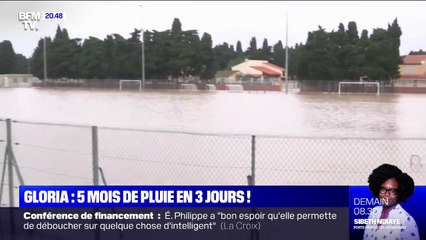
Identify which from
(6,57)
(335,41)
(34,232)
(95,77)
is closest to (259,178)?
(34,232)

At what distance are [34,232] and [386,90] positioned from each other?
4938cm

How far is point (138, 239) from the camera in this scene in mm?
4082

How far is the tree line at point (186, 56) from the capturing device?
5097cm

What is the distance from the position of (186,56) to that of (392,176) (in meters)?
63.5

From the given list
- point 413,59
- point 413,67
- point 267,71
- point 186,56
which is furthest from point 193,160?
point 267,71

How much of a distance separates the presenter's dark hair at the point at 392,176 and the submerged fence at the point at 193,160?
6.10ft

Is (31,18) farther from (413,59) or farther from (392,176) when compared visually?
(413,59)

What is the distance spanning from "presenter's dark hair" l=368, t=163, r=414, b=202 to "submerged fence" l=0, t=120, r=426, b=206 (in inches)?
73.2

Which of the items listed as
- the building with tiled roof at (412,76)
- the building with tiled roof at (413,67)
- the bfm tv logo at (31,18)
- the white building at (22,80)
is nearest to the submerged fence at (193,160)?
the bfm tv logo at (31,18)

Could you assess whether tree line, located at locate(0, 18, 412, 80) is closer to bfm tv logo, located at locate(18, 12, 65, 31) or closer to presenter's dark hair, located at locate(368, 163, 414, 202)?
bfm tv logo, located at locate(18, 12, 65, 31)

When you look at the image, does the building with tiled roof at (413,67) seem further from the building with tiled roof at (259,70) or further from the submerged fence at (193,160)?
the submerged fence at (193,160)

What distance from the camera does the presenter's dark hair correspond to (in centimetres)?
347

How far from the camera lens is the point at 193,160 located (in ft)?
28.2

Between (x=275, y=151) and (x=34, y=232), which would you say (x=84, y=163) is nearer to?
(x=275, y=151)
